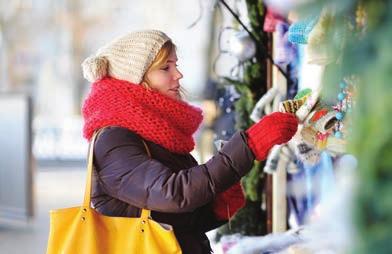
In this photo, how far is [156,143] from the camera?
1664 mm

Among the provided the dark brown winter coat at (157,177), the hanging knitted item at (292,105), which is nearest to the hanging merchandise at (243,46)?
the hanging knitted item at (292,105)

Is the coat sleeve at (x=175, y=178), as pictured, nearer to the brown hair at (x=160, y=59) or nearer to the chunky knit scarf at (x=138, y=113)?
the chunky knit scarf at (x=138, y=113)

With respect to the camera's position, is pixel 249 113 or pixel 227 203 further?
pixel 249 113

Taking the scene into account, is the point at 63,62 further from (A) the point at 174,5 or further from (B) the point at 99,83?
(B) the point at 99,83

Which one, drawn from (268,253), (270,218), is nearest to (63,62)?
(270,218)

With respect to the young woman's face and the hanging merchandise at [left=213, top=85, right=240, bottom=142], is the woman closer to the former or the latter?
the young woman's face

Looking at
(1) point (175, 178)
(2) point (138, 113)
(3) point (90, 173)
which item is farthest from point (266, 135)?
(3) point (90, 173)

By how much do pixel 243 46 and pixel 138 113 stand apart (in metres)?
1.47

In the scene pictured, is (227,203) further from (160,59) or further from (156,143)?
(160,59)

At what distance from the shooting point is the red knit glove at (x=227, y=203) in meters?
1.87

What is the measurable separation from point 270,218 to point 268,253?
96cm

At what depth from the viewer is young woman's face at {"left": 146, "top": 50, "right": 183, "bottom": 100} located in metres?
1.73

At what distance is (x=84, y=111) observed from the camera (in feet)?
5.76

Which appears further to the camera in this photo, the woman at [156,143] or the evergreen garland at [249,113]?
the evergreen garland at [249,113]
